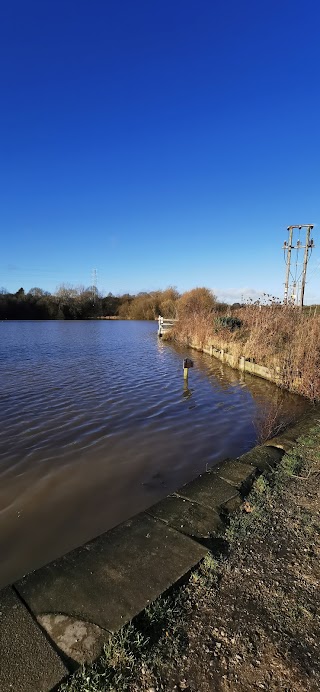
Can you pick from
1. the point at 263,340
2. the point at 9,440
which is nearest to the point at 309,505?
the point at 9,440

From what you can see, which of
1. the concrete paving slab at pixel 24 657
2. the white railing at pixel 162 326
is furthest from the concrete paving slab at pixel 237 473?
the white railing at pixel 162 326

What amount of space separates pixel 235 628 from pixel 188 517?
1.07 metres

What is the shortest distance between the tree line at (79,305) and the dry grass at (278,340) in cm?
3093

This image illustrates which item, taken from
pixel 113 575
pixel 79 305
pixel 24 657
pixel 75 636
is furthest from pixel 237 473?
pixel 79 305

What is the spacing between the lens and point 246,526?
283 cm

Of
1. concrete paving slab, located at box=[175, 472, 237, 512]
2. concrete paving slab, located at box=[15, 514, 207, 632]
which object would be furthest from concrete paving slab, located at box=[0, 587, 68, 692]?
concrete paving slab, located at box=[175, 472, 237, 512]

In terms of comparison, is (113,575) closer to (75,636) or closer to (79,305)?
(75,636)

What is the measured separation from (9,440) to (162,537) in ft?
13.2

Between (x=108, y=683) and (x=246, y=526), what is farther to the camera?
(x=246, y=526)

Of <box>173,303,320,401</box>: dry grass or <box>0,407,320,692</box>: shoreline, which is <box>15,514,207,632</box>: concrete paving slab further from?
<box>173,303,320,401</box>: dry grass

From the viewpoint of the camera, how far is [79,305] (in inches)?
2473

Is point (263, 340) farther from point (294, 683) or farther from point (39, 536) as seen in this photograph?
point (294, 683)

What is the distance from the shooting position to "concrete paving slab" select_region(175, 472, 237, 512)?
10.5 ft

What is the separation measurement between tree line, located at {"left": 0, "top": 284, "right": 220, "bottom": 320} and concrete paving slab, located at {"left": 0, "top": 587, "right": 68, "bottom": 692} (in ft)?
151
